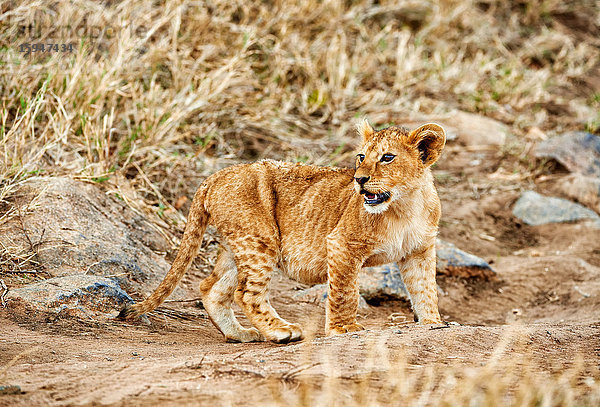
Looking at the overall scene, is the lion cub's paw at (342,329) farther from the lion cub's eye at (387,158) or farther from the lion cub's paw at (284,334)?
the lion cub's eye at (387,158)

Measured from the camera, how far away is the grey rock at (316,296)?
245 inches

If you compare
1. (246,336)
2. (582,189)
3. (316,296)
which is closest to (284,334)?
(246,336)

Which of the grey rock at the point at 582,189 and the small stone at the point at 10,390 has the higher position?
the small stone at the point at 10,390

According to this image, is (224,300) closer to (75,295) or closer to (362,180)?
(75,295)

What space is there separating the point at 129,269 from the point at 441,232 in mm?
3719

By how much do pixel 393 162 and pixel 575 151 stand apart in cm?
609

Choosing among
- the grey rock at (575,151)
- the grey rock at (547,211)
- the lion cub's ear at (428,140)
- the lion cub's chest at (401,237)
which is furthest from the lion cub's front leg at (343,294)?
the grey rock at (575,151)

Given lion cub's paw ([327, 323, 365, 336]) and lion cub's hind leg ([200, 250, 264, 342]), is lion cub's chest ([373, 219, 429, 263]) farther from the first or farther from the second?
lion cub's hind leg ([200, 250, 264, 342])

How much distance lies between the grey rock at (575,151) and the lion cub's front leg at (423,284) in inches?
218

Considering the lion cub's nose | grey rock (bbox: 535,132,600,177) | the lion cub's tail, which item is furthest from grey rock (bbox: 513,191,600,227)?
the lion cub's tail

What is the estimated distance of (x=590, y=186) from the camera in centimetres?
919

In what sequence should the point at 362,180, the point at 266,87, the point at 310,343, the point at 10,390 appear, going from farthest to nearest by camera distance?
the point at 266,87, the point at 362,180, the point at 310,343, the point at 10,390

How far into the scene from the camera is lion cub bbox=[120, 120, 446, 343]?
478 cm

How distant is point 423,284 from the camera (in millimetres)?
4992
